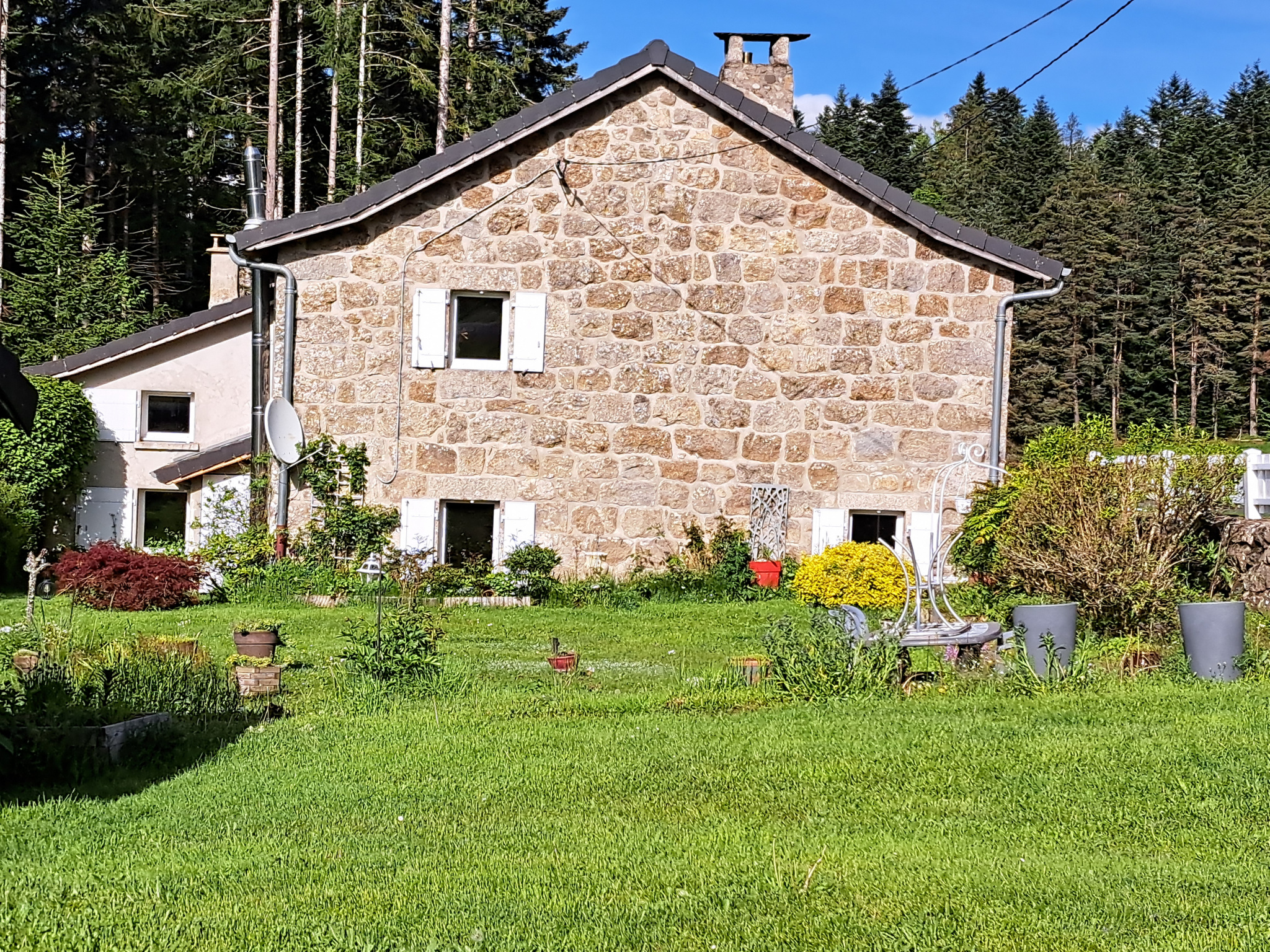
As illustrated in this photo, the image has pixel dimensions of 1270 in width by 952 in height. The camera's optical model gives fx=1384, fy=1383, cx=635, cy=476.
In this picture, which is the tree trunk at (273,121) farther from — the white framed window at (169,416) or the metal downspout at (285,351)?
the metal downspout at (285,351)

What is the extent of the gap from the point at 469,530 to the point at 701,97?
591cm

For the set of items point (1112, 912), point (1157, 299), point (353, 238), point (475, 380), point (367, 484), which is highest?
point (1157, 299)

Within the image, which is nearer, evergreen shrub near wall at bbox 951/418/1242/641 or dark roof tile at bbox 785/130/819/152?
evergreen shrub near wall at bbox 951/418/1242/641

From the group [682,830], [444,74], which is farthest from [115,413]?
[682,830]

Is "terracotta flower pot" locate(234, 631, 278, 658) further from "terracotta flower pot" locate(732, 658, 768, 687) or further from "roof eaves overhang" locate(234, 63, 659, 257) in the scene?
"roof eaves overhang" locate(234, 63, 659, 257)

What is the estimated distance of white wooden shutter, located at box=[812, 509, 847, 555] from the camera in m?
16.6

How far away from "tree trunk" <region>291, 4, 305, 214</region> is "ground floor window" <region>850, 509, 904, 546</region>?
65.7 ft

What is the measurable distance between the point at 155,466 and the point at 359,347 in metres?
6.17

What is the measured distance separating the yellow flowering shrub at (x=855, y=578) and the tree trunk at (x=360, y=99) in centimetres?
1925

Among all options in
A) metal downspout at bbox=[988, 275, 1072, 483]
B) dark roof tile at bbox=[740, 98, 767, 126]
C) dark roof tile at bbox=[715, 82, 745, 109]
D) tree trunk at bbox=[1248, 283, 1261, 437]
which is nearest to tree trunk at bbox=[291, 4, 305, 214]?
dark roof tile at bbox=[715, 82, 745, 109]

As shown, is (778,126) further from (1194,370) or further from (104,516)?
(1194,370)

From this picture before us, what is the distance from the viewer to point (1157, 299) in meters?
57.5

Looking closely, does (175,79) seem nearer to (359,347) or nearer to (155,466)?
(155,466)

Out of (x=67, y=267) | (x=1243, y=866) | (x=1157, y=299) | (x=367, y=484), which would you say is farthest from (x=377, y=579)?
(x=1157, y=299)
